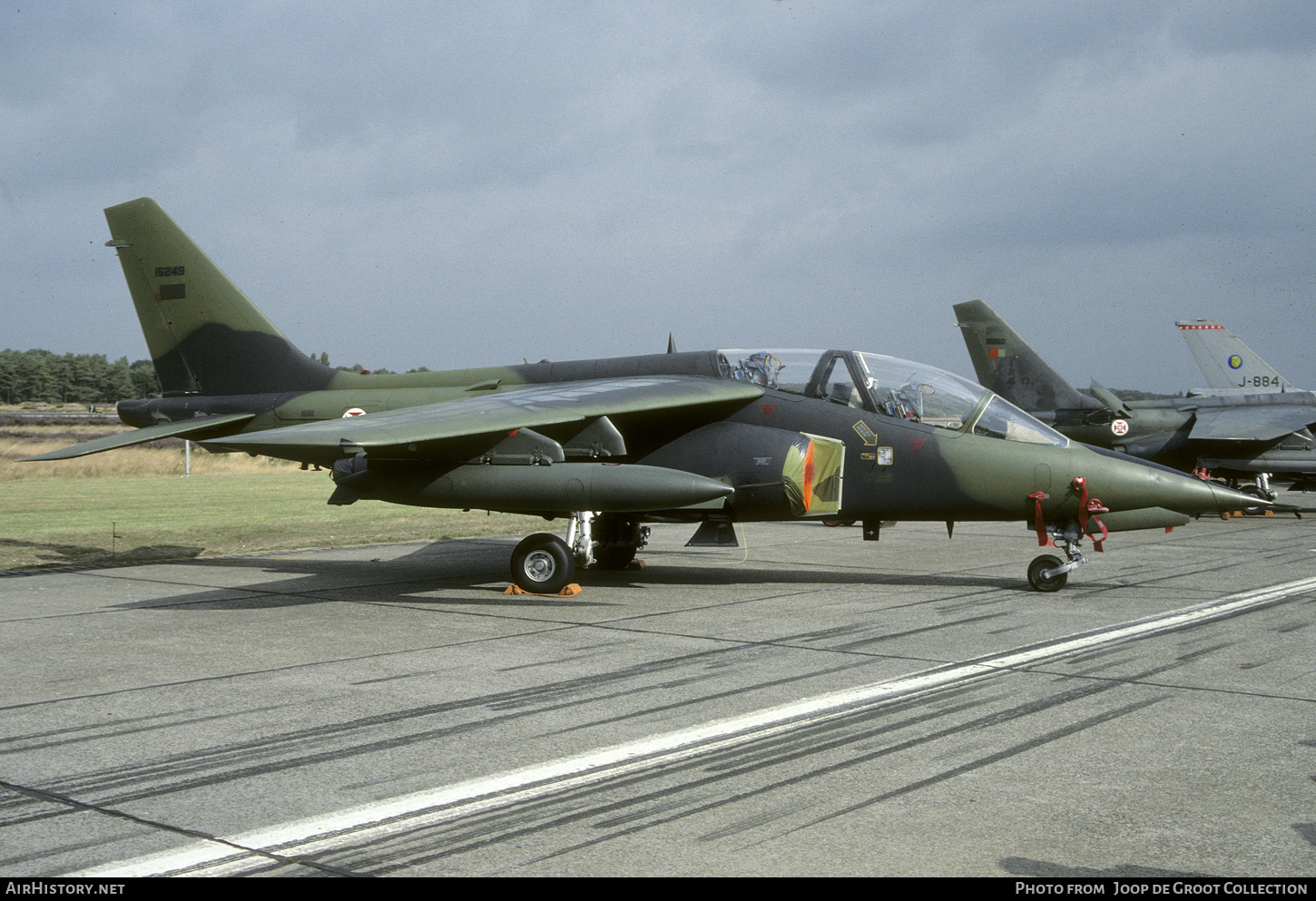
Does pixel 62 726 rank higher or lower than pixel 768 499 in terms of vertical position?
lower

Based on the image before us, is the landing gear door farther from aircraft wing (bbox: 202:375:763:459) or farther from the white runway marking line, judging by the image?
the white runway marking line

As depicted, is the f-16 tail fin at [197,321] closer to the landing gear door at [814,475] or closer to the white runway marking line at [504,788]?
the landing gear door at [814,475]

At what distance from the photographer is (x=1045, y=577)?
11.8 meters

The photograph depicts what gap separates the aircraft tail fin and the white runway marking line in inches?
843

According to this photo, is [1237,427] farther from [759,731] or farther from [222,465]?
[222,465]

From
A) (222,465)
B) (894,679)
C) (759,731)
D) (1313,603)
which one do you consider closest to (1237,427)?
(1313,603)

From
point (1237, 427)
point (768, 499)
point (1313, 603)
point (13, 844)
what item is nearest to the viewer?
point (13, 844)

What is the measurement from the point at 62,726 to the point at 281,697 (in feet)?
4.13

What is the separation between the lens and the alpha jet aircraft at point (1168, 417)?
25.3 m

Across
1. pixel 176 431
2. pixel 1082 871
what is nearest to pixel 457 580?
pixel 176 431

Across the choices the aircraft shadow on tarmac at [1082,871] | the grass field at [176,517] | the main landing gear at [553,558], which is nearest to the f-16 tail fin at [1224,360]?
the grass field at [176,517]

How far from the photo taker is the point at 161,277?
50.7 feet

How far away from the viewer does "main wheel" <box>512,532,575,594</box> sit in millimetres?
11672

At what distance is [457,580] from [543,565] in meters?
2.16
